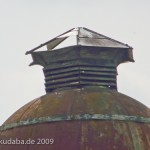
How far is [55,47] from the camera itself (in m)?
17.8

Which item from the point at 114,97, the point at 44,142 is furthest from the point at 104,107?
the point at 44,142

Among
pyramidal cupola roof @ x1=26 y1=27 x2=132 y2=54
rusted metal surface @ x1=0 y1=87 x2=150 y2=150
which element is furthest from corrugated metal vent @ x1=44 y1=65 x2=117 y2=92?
pyramidal cupola roof @ x1=26 y1=27 x2=132 y2=54

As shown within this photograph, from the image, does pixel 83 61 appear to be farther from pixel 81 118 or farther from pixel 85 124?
pixel 85 124

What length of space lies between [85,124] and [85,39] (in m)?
3.27

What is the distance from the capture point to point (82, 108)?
52.1 feet

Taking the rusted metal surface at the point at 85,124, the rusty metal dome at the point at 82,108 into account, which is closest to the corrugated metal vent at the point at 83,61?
the rusty metal dome at the point at 82,108

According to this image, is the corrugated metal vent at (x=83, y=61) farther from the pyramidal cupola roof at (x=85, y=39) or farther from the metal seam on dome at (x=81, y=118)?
the metal seam on dome at (x=81, y=118)

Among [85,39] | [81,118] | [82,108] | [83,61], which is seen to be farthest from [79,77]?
[81,118]

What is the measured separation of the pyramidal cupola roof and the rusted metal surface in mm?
1366

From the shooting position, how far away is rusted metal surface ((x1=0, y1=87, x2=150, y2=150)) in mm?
15125

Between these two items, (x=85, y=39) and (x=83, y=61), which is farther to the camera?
(x=85, y=39)

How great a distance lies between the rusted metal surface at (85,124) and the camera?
1512 centimetres

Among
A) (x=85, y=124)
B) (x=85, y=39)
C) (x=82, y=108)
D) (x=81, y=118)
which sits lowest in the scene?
(x=85, y=124)

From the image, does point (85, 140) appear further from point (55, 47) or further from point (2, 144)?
point (55, 47)
